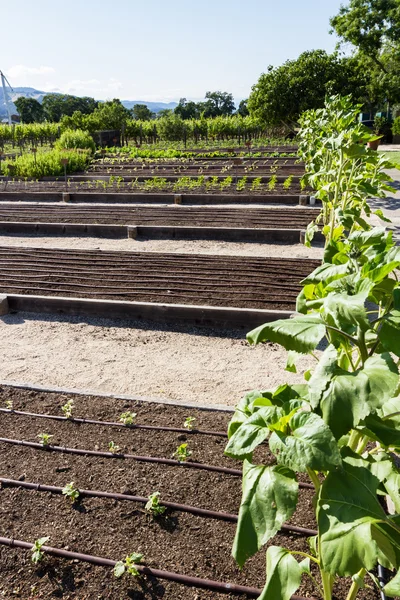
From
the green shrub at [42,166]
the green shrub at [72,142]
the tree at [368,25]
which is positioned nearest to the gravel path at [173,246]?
the green shrub at [42,166]

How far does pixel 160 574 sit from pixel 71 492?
2.41 feet

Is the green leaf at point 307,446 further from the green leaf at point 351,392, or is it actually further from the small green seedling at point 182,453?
the small green seedling at point 182,453

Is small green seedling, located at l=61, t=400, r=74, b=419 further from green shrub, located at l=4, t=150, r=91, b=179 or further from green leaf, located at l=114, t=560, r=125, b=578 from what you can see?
green shrub, located at l=4, t=150, r=91, b=179

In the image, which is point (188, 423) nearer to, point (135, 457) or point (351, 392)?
point (135, 457)

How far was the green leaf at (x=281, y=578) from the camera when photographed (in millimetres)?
1402

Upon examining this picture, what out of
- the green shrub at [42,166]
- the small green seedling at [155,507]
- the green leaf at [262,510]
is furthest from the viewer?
the green shrub at [42,166]

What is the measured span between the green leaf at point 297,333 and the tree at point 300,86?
63.5 ft

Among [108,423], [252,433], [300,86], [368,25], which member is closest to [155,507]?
[108,423]

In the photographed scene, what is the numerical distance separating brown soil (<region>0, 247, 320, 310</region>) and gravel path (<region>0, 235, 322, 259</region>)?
64 cm

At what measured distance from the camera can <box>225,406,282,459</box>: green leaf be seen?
4.49 feet

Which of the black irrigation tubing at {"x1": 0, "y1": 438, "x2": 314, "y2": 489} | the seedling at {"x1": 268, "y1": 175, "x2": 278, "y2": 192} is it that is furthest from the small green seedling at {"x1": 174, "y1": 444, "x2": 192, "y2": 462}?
the seedling at {"x1": 268, "y1": 175, "x2": 278, "y2": 192}

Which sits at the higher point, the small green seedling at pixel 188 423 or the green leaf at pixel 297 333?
the green leaf at pixel 297 333

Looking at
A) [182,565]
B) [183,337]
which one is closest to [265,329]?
[182,565]

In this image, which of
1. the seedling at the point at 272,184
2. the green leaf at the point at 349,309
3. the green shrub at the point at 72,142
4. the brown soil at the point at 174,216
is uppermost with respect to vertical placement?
the green shrub at the point at 72,142
